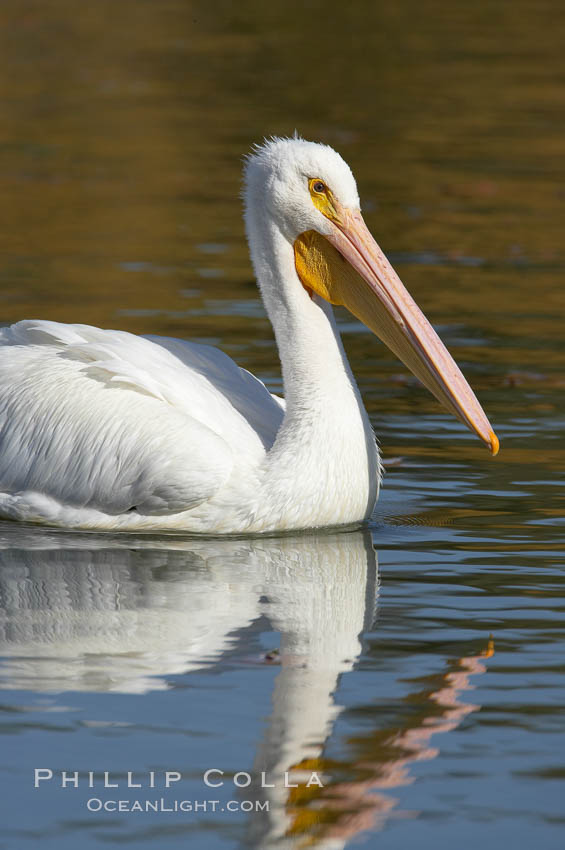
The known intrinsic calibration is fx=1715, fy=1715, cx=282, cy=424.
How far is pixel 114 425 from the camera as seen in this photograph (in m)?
5.95

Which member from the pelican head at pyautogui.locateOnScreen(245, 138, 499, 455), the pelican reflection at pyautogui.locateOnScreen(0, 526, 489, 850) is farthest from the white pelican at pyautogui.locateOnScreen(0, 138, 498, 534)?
the pelican reflection at pyautogui.locateOnScreen(0, 526, 489, 850)

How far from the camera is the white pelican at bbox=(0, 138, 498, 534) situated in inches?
232

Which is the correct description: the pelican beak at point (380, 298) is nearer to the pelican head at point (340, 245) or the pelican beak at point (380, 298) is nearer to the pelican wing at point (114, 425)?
the pelican head at point (340, 245)

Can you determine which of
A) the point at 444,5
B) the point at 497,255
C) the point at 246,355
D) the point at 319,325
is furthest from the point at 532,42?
the point at 319,325

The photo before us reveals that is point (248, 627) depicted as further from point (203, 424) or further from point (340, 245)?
point (340, 245)

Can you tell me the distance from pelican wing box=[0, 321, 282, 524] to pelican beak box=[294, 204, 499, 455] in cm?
54

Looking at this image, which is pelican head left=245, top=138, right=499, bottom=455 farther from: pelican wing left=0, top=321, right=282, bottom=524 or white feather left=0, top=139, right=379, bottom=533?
pelican wing left=0, top=321, right=282, bottom=524

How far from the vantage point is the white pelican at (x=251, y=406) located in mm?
5895

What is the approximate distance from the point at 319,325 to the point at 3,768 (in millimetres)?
2604

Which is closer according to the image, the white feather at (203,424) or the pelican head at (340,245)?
the white feather at (203,424)

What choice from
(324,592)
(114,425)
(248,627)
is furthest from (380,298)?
(248,627)

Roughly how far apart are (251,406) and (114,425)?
25.2 inches

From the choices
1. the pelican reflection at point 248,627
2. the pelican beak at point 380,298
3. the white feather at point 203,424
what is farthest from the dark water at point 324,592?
the pelican beak at point 380,298

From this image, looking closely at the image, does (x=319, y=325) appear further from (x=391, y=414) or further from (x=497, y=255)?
(x=497, y=255)
